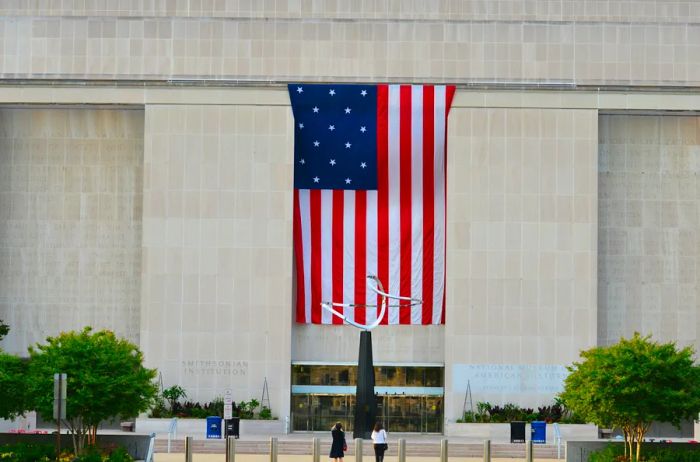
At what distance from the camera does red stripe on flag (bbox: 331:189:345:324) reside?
58.8 meters

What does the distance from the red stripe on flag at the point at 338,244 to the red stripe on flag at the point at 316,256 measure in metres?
0.63

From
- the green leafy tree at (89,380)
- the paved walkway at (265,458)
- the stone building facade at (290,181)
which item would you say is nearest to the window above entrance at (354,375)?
the stone building facade at (290,181)

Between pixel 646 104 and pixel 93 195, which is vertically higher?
pixel 646 104

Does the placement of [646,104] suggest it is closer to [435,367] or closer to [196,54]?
[435,367]

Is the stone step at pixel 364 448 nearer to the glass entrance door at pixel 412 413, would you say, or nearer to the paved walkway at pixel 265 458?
the paved walkway at pixel 265 458

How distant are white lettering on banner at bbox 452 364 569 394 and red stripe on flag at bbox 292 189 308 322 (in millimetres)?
6844

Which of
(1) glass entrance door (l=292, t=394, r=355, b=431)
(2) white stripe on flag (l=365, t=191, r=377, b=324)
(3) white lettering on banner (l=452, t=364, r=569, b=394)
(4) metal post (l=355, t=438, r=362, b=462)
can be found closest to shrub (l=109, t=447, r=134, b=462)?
(4) metal post (l=355, t=438, r=362, b=462)

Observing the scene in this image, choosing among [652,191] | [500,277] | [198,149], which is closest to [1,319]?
[198,149]

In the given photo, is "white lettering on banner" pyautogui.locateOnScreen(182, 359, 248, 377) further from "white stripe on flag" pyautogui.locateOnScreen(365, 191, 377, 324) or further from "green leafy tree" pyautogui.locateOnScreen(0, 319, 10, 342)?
"green leafy tree" pyautogui.locateOnScreen(0, 319, 10, 342)

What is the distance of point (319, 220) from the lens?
194 feet

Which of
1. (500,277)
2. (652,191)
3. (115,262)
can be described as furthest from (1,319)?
(652,191)

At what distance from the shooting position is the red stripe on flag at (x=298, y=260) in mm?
58938

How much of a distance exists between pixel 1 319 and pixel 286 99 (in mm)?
15251

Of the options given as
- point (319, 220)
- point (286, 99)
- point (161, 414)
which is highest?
point (286, 99)
